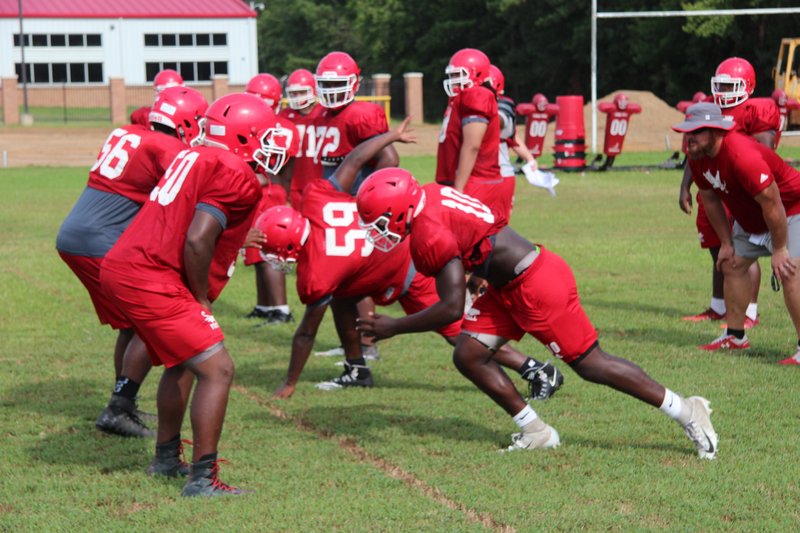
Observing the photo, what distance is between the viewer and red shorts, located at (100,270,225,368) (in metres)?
5.24

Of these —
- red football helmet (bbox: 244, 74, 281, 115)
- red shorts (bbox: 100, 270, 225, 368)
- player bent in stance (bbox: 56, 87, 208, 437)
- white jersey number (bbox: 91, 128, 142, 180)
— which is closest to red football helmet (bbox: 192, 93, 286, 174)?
red shorts (bbox: 100, 270, 225, 368)

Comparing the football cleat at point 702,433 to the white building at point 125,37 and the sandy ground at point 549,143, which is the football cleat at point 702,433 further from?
the white building at point 125,37

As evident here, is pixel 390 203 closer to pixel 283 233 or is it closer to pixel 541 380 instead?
pixel 283 233

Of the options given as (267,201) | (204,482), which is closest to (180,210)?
(204,482)

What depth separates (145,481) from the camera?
5633 millimetres

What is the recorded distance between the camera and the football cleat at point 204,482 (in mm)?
5297

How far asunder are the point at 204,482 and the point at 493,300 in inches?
70.0

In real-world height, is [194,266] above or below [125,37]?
below

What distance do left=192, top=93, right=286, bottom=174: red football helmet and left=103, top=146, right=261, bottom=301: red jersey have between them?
0.13m

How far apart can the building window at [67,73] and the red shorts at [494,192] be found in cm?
6201

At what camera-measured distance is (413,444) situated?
20.5 ft

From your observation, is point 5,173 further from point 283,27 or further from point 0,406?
point 283,27

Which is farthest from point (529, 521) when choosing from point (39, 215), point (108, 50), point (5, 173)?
point (108, 50)

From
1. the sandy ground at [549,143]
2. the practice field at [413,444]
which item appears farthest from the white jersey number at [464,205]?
the sandy ground at [549,143]
